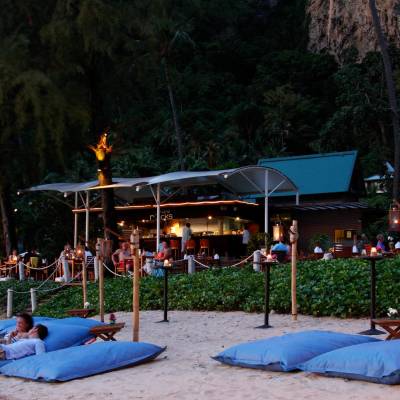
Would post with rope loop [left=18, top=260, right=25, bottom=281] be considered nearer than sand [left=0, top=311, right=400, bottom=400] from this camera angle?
No

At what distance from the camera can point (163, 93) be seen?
48438mm

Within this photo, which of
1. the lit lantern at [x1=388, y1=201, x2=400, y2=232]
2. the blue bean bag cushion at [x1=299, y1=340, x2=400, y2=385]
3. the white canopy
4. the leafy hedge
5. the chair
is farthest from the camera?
the white canopy

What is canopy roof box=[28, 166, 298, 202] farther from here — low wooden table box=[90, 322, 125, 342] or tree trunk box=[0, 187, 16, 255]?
low wooden table box=[90, 322, 125, 342]

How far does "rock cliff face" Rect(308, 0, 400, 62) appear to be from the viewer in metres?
48.6

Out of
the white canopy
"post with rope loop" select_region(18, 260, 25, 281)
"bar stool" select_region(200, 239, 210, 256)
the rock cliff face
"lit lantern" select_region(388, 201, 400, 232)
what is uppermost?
the rock cliff face

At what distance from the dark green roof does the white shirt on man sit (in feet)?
68.2

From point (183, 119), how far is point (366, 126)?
1314 centimetres

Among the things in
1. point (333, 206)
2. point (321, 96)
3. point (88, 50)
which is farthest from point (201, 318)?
point (321, 96)

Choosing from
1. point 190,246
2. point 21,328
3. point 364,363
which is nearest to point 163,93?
point 190,246

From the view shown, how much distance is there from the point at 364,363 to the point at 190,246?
53.7 ft

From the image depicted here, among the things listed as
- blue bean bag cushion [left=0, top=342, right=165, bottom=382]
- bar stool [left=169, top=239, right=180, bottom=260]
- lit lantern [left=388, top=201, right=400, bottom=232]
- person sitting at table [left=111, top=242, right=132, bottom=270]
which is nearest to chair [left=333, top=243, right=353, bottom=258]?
lit lantern [left=388, top=201, right=400, bottom=232]

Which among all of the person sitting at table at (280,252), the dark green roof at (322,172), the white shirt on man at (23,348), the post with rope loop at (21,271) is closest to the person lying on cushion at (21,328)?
the white shirt on man at (23,348)

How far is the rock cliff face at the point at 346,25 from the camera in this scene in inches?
1912

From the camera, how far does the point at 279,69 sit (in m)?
52.6
